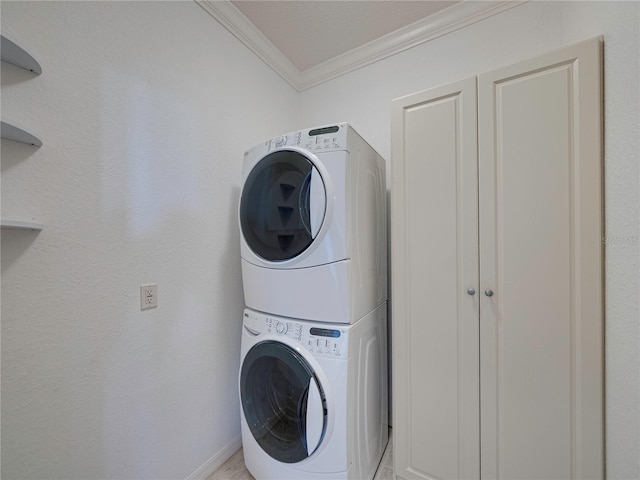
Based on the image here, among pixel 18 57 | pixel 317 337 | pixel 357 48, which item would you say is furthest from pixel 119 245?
pixel 357 48

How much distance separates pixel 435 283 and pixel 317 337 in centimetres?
60

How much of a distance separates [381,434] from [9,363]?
169 cm

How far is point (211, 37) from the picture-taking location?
149 centimetres

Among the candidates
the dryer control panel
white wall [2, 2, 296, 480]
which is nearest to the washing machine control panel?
white wall [2, 2, 296, 480]

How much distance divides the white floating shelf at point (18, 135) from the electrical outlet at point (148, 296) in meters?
0.63

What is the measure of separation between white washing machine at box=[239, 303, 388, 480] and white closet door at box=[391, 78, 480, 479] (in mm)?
163

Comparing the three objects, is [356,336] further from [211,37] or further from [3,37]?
[211,37]

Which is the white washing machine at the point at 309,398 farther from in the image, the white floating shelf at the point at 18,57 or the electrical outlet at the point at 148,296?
the white floating shelf at the point at 18,57

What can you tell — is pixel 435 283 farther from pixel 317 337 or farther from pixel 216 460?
pixel 216 460

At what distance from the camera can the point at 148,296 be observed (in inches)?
45.8

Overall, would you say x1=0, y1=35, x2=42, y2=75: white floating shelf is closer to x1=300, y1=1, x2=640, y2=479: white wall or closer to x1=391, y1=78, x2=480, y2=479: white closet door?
x1=391, y1=78, x2=480, y2=479: white closet door

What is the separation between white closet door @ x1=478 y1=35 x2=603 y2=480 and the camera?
2.94 ft

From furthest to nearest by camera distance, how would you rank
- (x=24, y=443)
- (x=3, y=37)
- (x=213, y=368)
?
(x=213, y=368)
(x=24, y=443)
(x=3, y=37)

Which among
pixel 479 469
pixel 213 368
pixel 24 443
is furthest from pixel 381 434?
pixel 24 443
